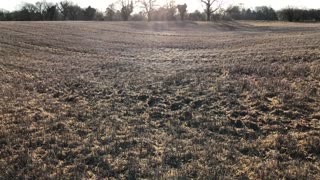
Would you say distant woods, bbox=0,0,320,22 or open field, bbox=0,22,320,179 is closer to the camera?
open field, bbox=0,22,320,179

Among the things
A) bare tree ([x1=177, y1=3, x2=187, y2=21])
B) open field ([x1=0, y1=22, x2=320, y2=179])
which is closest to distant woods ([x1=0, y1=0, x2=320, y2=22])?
bare tree ([x1=177, y1=3, x2=187, y2=21])

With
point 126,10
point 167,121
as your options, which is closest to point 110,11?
point 126,10

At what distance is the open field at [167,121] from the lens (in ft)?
20.1

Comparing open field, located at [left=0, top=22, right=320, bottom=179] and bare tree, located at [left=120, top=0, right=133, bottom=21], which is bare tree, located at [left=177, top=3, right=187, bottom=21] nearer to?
bare tree, located at [left=120, top=0, right=133, bottom=21]

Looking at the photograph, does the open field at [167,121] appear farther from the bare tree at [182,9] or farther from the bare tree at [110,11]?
the bare tree at [110,11]

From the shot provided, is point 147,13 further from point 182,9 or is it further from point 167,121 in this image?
point 167,121

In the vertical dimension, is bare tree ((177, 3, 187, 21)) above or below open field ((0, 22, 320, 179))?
above

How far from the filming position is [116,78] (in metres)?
13.5

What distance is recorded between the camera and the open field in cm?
611

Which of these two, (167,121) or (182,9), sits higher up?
(182,9)

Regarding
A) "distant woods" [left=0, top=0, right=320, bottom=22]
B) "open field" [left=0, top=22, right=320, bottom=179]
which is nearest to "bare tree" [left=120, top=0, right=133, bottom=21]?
"distant woods" [left=0, top=0, right=320, bottom=22]

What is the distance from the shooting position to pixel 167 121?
8539 millimetres

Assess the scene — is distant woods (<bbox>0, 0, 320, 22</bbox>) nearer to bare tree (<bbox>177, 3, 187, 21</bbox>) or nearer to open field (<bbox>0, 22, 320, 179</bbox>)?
bare tree (<bbox>177, 3, 187, 21</bbox>)

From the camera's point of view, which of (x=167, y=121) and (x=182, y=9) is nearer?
(x=167, y=121)
